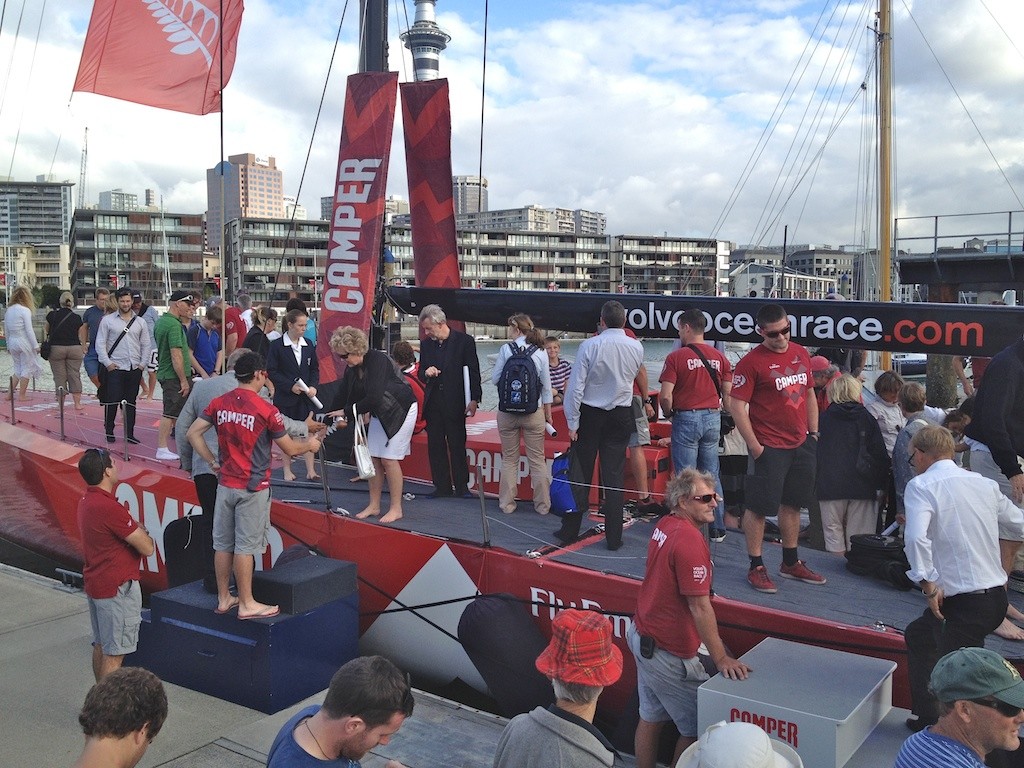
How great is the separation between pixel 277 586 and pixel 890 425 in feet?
13.5

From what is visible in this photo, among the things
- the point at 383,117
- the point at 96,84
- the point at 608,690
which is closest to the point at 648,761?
the point at 608,690

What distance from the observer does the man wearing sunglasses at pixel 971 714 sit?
7.75 ft

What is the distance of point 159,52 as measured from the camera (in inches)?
293

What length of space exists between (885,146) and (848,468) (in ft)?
43.6

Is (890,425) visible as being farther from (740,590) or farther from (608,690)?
(608,690)

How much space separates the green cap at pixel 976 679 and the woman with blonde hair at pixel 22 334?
9502 mm

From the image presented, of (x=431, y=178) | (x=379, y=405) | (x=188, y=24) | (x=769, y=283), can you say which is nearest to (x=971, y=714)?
(x=379, y=405)

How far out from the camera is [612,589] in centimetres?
479

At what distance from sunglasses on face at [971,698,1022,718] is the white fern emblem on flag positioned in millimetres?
7377

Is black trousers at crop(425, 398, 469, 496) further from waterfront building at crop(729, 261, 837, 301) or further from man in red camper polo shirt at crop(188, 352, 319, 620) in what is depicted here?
waterfront building at crop(729, 261, 837, 301)

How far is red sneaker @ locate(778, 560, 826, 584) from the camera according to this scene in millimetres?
4863

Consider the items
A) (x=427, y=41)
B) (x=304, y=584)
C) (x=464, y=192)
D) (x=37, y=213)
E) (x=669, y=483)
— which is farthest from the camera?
(x=427, y=41)

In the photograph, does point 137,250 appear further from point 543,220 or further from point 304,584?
point 304,584

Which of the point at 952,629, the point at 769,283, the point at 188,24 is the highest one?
the point at 188,24
